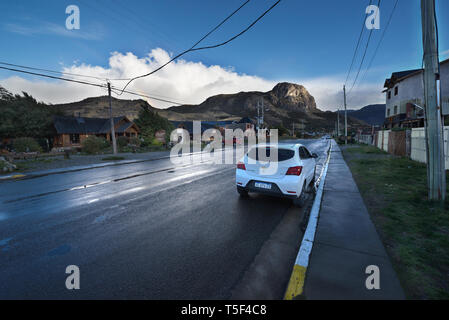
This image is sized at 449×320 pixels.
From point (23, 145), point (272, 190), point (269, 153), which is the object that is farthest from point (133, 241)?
point (23, 145)

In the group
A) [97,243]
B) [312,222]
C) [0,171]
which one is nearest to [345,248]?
[312,222]

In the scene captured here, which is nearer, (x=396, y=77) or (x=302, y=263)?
(x=302, y=263)

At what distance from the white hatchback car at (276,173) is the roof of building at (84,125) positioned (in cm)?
4248

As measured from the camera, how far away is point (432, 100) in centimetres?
498

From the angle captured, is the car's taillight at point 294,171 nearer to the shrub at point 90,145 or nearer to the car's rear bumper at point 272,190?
the car's rear bumper at point 272,190

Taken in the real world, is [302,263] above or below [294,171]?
below

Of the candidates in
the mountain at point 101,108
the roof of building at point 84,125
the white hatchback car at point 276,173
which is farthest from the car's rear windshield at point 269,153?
the mountain at point 101,108

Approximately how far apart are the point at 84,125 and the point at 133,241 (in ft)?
156

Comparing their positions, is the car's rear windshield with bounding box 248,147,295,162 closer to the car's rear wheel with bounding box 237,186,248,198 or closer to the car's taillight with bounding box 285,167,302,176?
the car's taillight with bounding box 285,167,302,176

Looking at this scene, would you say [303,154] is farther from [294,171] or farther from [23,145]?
[23,145]

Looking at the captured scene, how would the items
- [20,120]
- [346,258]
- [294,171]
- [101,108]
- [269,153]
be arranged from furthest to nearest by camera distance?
[101,108] < [20,120] < [269,153] < [294,171] < [346,258]

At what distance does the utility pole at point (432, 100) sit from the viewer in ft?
16.1

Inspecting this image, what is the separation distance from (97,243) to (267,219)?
3.38 meters
